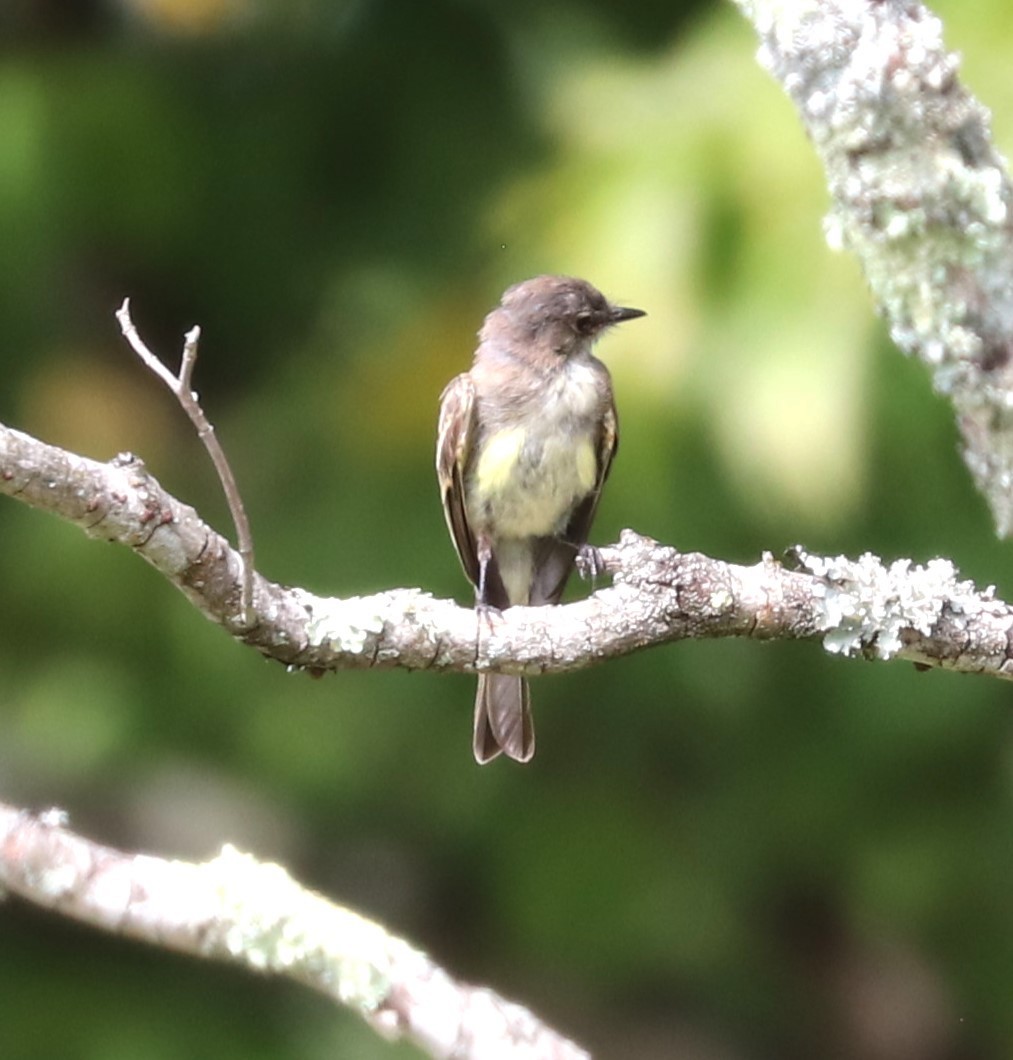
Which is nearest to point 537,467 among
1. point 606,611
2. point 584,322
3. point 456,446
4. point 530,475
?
point 530,475

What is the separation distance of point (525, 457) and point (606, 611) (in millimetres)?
1953

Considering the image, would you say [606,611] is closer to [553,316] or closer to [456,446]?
[456,446]

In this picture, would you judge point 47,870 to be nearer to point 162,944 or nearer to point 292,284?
point 162,944

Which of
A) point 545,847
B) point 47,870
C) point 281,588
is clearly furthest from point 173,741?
point 47,870

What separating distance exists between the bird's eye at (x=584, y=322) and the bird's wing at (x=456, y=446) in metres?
0.35

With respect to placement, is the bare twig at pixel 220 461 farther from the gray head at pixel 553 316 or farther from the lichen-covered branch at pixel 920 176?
the gray head at pixel 553 316

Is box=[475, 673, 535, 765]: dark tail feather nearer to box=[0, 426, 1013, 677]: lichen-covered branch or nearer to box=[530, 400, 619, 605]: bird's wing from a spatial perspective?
box=[530, 400, 619, 605]: bird's wing

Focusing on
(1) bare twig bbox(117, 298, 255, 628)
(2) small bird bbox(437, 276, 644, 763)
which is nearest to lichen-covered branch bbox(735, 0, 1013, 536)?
(1) bare twig bbox(117, 298, 255, 628)

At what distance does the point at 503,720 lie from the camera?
4.67 meters

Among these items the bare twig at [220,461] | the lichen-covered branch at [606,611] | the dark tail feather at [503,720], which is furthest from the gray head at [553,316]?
the bare twig at [220,461]

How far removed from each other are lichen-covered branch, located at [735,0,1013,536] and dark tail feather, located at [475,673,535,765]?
263cm

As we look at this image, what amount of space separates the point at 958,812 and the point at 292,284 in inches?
99.5

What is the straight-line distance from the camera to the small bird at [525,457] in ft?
14.9

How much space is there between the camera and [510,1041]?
1826 mm
